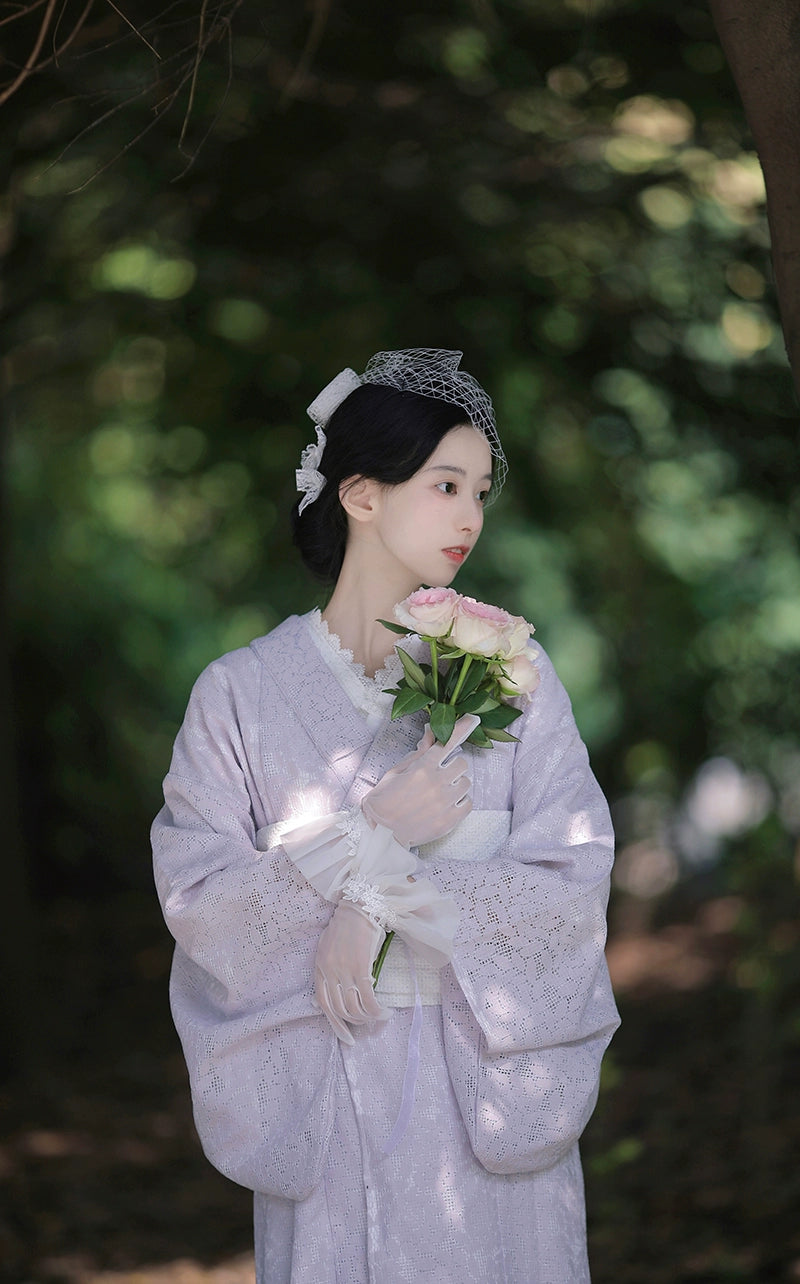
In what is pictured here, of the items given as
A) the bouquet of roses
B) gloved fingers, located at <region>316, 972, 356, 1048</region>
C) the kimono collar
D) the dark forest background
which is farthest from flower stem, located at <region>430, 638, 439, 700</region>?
the dark forest background

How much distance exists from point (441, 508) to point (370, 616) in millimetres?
209

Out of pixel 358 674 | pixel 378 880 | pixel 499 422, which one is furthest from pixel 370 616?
pixel 499 422

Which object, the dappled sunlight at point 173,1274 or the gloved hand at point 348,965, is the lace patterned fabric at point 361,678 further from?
the dappled sunlight at point 173,1274

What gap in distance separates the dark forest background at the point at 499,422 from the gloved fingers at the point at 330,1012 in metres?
2.19

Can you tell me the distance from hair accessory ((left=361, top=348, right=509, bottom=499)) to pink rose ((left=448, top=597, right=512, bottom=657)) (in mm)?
367

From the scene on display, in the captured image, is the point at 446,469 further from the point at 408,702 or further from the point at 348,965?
the point at 348,965

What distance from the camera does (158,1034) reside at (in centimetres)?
577

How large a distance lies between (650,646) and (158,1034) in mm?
2563

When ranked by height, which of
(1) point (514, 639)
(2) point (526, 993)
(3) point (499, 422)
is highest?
(1) point (514, 639)

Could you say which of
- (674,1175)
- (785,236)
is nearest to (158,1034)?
(674,1175)

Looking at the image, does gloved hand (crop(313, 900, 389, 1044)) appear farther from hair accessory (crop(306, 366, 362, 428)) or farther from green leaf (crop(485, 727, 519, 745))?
hair accessory (crop(306, 366, 362, 428))

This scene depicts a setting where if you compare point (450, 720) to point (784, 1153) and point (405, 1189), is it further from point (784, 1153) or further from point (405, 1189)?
point (784, 1153)

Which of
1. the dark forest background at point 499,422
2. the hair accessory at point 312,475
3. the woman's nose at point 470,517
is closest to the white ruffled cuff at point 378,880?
the woman's nose at point 470,517

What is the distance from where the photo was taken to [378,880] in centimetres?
186
